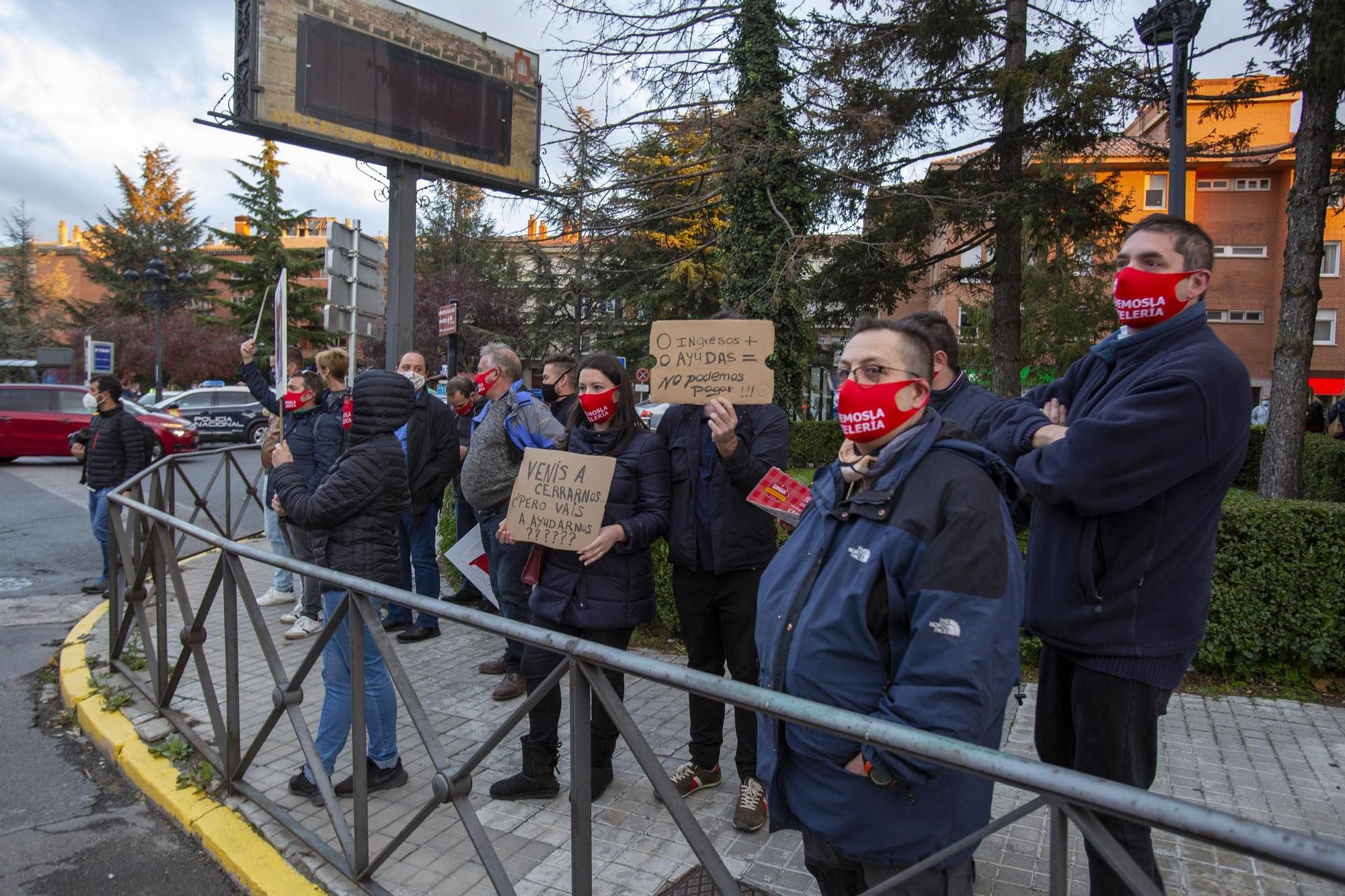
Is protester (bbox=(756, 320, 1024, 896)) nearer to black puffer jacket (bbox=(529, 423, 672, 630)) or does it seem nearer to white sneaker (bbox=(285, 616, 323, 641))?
black puffer jacket (bbox=(529, 423, 672, 630))

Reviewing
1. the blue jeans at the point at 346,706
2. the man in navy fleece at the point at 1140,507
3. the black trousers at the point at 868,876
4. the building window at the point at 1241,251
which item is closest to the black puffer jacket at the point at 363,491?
the blue jeans at the point at 346,706

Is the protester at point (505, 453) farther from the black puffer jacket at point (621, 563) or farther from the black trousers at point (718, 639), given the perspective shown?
the black trousers at point (718, 639)

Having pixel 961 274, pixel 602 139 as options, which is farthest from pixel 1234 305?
pixel 602 139

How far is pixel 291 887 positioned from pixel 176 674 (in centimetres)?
192

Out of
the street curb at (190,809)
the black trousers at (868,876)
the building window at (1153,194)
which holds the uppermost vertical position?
the building window at (1153,194)

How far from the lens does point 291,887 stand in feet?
10.6

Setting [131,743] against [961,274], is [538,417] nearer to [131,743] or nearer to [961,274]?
[131,743]

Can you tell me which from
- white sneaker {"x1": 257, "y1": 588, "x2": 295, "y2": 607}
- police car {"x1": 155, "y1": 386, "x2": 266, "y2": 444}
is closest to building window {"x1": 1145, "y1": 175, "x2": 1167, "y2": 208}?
police car {"x1": 155, "y1": 386, "x2": 266, "y2": 444}

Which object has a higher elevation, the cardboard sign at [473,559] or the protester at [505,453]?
the protester at [505,453]

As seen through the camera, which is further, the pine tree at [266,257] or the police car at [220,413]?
the pine tree at [266,257]

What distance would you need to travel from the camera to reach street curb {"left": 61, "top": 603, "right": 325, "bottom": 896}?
3303mm

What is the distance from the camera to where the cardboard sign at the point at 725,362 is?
3.48 metres

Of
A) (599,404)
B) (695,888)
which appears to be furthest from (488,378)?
(695,888)

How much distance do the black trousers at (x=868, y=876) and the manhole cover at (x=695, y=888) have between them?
0.84m
